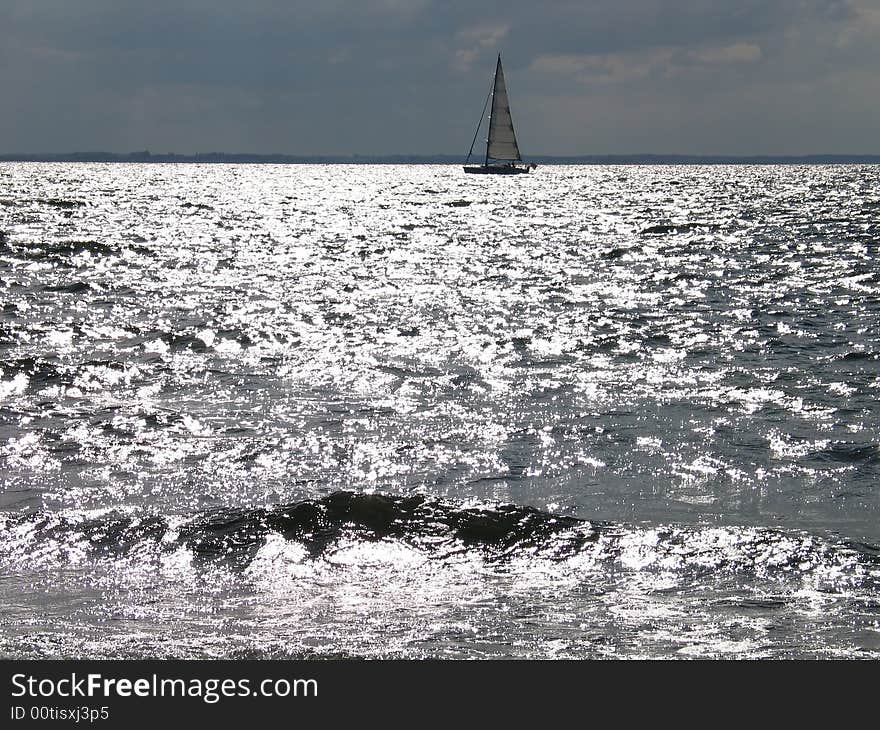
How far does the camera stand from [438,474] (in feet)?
41.0

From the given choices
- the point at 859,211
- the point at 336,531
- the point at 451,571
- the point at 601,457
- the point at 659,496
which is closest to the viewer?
the point at 451,571

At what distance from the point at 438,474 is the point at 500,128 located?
160 meters

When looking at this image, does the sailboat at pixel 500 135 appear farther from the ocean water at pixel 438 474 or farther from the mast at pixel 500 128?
the ocean water at pixel 438 474

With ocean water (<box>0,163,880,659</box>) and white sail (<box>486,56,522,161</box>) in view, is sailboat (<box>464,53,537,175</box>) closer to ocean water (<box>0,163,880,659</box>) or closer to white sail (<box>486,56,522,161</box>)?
white sail (<box>486,56,522,161</box>)

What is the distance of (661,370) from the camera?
1898 centimetres

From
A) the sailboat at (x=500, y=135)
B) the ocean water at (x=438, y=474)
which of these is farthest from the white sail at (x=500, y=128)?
the ocean water at (x=438, y=474)

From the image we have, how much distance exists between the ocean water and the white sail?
136168mm

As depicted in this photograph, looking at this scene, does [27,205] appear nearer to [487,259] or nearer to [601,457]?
[487,259]

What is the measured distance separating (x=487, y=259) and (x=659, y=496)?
3246 cm

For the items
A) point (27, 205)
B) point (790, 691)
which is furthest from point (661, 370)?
point (27, 205)

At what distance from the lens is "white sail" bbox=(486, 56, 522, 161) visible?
161 m

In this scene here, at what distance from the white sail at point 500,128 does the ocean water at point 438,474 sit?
136168mm

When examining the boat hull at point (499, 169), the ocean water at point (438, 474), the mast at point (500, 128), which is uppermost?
the mast at point (500, 128)

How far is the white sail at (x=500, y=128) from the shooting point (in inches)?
6329
